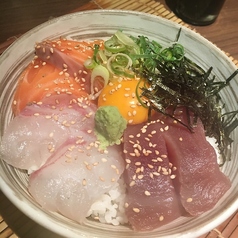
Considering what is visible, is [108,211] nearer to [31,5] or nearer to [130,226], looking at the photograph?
[130,226]

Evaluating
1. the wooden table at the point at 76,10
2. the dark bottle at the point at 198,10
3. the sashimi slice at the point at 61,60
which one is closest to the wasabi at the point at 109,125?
the sashimi slice at the point at 61,60

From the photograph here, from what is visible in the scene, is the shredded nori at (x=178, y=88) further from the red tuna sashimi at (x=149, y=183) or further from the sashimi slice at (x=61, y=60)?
the red tuna sashimi at (x=149, y=183)

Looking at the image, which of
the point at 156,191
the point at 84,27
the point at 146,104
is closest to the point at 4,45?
the point at 84,27

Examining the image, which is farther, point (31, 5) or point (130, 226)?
point (31, 5)

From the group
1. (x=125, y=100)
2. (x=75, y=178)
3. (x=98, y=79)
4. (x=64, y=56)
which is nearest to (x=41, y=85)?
(x=64, y=56)

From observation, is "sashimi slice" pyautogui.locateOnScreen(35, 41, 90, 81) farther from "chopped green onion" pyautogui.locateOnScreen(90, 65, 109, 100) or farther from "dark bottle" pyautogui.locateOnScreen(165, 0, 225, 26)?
"dark bottle" pyautogui.locateOnScreen(165, 0, 225, 26)

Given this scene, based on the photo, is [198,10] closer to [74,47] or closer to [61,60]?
[74,47]
